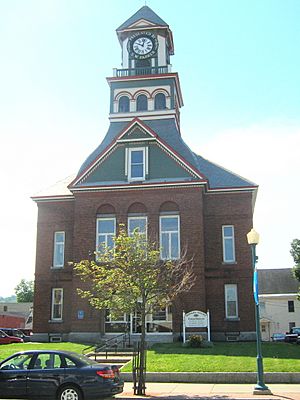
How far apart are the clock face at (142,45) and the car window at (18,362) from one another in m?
29.3

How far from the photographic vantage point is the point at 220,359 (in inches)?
830

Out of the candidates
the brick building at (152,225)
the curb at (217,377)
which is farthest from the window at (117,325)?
the curb at (217,377)

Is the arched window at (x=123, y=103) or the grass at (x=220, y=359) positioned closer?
the grass at (x=220, y=359)

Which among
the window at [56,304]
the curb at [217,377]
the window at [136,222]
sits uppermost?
the window at [136,222]

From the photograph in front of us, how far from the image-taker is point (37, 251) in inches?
1315

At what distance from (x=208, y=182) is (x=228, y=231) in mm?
3287

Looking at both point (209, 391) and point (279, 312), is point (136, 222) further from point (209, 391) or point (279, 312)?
point (279, 312)

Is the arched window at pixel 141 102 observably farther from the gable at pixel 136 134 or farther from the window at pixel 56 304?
the window at pixel 56 304

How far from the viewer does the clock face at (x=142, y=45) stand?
129 ft

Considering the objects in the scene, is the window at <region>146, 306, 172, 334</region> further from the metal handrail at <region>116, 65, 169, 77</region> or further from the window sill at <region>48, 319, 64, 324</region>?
the metal handrail at <region>116, 65, 169, 77</region>

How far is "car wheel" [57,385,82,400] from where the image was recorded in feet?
44.5

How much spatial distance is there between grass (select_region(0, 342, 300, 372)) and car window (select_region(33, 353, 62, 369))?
6320mm

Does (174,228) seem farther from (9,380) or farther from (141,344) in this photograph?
(9,380)

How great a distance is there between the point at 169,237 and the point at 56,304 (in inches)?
336
